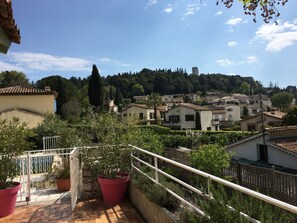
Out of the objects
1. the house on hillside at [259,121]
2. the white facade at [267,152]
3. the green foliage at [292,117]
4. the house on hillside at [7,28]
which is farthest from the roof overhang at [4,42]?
the house on hillside at [259,121]

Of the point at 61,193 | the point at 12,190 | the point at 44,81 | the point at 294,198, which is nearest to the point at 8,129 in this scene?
the point at 12,190

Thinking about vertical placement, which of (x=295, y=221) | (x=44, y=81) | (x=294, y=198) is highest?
(x=44, y=81)

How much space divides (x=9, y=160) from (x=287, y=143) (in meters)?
14.8

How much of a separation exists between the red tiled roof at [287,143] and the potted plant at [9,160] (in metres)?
13.4

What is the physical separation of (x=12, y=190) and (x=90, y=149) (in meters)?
1.59

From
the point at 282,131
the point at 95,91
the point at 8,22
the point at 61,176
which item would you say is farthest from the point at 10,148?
the point at 95,91

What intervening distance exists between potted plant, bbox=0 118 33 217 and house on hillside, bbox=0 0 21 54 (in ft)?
7.91

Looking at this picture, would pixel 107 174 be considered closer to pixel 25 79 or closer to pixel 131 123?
pixel 131 123

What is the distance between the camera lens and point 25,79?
4766 centimetres

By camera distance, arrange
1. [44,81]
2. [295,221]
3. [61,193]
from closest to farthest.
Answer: [295,221] < [61,193] < [44,81]

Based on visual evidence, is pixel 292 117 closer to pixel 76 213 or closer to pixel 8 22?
pixel 76 213

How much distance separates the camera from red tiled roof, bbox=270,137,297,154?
14.3m

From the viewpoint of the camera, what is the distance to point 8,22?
239cm

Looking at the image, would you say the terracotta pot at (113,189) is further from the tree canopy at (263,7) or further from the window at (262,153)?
the window at (262,153)
